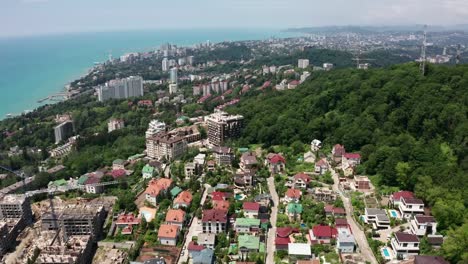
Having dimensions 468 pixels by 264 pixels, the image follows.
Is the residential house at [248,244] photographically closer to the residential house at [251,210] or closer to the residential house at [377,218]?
the residential house at [251,210]

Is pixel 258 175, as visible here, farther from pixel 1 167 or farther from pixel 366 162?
pixel 1 167

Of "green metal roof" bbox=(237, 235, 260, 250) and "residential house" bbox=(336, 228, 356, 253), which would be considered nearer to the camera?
"residential house" bbox=(336, 228, 356, 253)

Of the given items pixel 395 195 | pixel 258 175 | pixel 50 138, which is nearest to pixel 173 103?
pixel 50 138

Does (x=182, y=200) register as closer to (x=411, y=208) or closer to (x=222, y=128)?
(x=222, y=128)

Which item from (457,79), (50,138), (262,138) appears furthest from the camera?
(50,138)

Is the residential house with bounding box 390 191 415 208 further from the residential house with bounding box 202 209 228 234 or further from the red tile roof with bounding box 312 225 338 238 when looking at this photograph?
the residential house with bounding box 202 209 228 234

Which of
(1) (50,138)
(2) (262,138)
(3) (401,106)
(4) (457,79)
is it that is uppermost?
(4) (457,79)

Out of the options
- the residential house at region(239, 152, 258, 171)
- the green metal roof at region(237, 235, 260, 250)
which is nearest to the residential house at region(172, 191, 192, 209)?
the green metal roof at region(237, 235, 260, 250)
